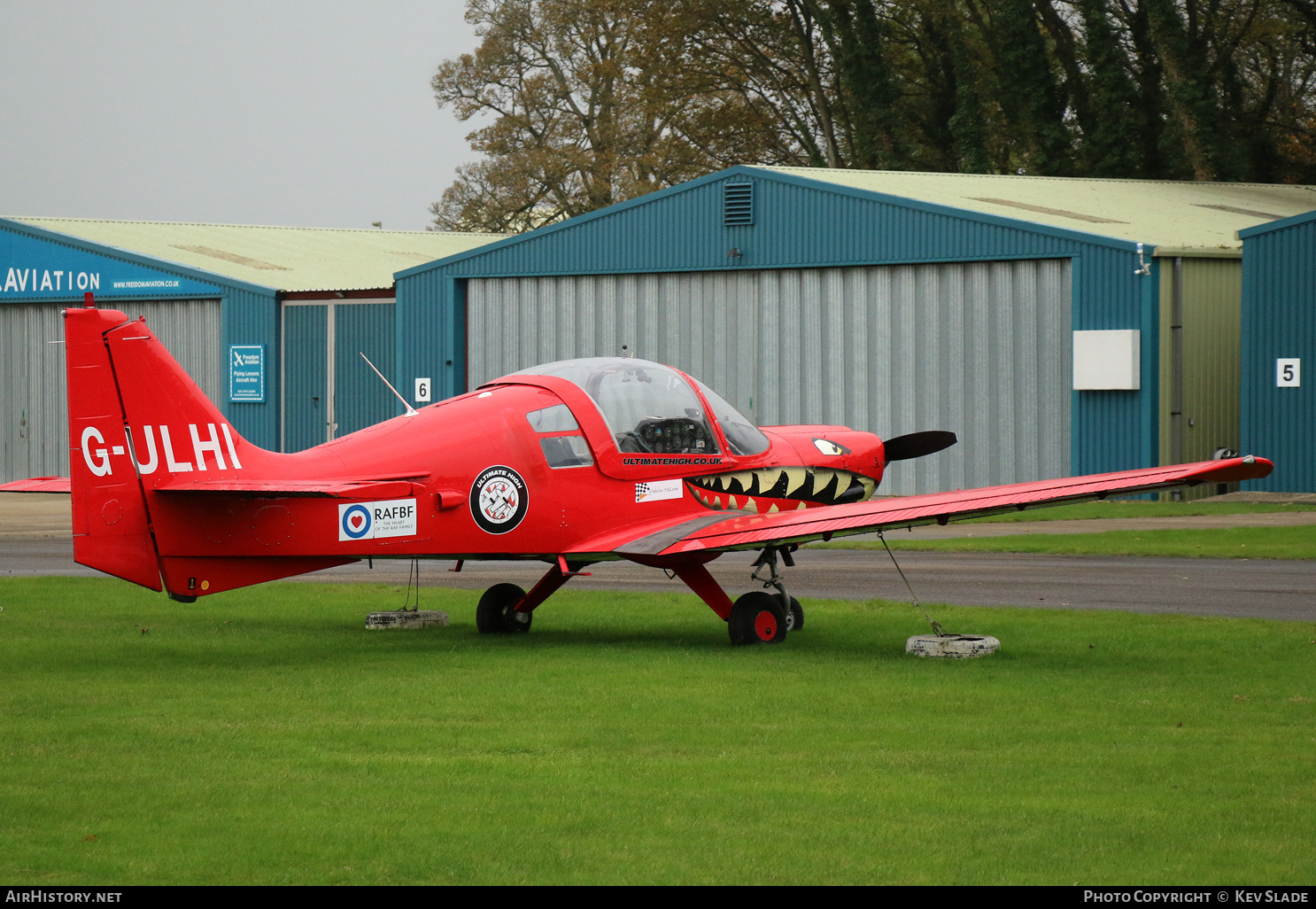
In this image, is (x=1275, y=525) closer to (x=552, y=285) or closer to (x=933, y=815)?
(x=552, y=285)

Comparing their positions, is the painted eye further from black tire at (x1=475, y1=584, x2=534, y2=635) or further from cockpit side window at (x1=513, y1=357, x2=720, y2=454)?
black tire at (x1=475, y1=584, x2=534, y2=635)

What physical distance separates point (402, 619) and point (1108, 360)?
59.1 ft

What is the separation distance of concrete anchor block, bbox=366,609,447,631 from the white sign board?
17.5m

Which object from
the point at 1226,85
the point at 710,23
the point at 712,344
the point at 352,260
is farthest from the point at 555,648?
the point at 710,23

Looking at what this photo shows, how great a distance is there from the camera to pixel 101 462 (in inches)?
483

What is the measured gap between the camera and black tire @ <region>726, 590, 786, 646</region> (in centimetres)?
1409

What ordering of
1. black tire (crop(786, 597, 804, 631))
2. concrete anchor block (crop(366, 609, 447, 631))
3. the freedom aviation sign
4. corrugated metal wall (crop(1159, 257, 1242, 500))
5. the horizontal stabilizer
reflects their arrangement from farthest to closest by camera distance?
1. the freedom aviation sign
2. corrugated metal wall (crop(1159, 257, 1242, 500))
3. concrete anchor block (crop(366, 609, 447, 631))
4. black tire (crop(786, 597, 804, 631))
5. the horizontal stabilizer

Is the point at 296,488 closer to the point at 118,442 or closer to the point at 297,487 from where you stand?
the point at 297,487

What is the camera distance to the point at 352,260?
165 ft

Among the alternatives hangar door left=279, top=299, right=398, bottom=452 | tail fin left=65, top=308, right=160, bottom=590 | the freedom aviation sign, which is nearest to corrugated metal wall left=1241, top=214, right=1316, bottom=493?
hangar door left=279, top=299, right=398, bottom=452

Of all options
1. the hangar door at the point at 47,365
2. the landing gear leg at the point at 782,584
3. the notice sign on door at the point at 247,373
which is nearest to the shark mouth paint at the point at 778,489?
the landing gear leg at the point at 782,584

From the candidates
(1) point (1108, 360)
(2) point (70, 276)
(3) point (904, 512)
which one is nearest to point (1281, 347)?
(1) point (1108, 360)

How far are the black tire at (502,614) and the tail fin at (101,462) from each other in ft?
12.4

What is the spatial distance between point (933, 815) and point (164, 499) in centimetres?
695
